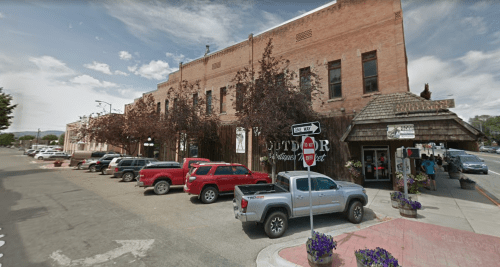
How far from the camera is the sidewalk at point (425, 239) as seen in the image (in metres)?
5.05

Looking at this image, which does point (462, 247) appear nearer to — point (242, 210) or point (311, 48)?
point (242, 210)

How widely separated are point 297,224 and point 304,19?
15.7m

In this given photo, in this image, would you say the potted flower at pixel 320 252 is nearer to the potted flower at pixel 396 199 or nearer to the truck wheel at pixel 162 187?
the potted flower at pixel 396 199

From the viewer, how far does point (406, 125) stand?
1097 centimetres

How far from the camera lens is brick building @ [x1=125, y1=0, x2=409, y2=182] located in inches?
513

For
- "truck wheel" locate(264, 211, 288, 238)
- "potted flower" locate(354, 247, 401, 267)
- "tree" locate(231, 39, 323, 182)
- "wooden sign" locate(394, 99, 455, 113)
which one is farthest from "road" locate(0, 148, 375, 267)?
"wooden sign" locate(394, 99, 455, 113)

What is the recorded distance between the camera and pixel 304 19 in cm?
1677

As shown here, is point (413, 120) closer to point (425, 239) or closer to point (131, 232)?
point (425, 239)

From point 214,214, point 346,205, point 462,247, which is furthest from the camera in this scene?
point 214,214

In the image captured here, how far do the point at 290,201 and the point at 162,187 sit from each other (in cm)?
866

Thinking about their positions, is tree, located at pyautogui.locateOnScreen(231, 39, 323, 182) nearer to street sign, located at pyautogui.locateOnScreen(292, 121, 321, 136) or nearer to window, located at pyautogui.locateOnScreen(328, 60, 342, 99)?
window, located at pyautogui.locateOnScreen(328, 60, 342, 99)

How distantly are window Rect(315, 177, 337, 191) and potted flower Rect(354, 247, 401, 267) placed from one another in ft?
10.4

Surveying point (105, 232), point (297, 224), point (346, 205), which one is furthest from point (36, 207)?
point (346, 205)

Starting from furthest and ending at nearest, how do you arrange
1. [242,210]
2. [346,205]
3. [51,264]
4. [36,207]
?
[36,207] < [346,205] < [242,210] < [51,264]
